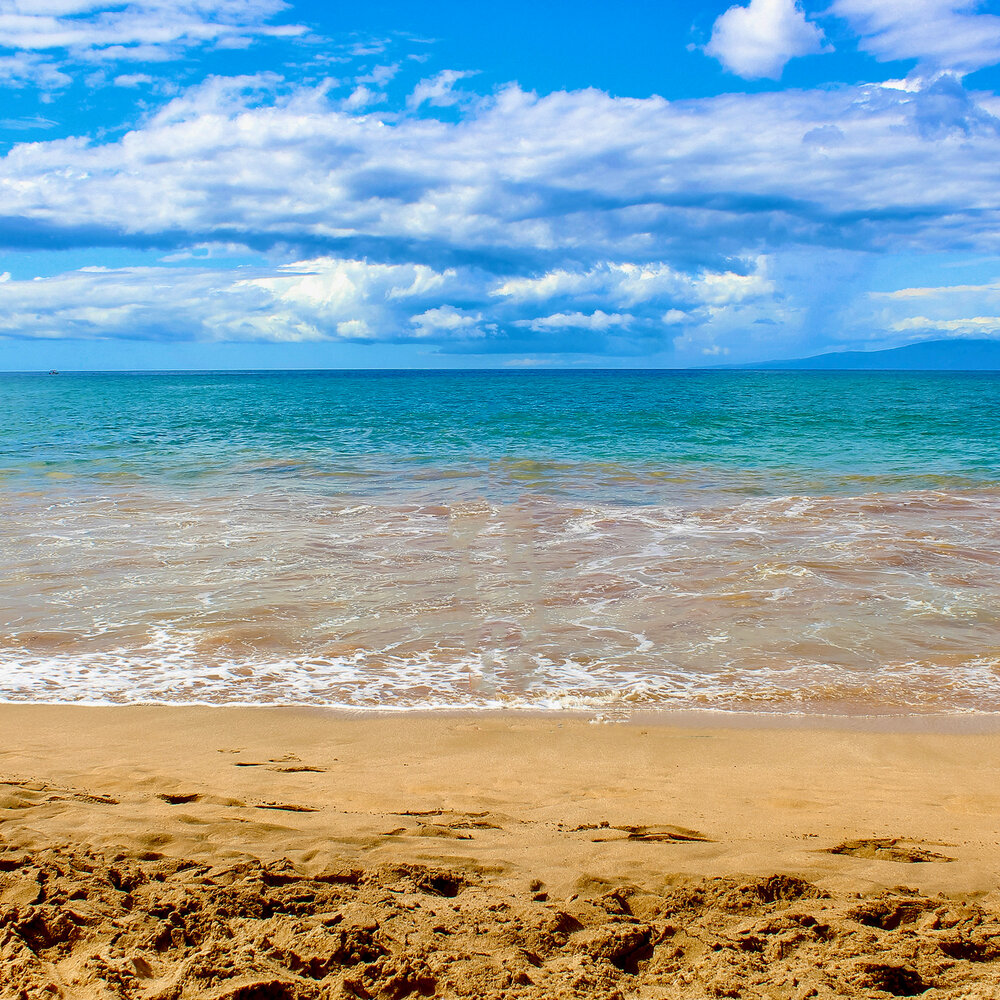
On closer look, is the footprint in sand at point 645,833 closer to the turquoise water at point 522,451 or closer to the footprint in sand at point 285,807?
the footprint in sand at point 285,807

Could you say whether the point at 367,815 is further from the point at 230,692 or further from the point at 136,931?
the point at 230,692

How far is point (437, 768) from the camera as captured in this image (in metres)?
5.02

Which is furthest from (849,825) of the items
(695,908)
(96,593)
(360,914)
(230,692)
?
(96,593)

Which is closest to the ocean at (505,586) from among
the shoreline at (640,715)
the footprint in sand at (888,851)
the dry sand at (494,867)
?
the shoreline at (640,715)

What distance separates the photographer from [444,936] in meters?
2.89

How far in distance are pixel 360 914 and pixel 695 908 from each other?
1.39m

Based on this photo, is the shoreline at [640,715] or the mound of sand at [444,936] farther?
the shoreline at [640,715]

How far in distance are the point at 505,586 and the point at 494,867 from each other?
6.16 m

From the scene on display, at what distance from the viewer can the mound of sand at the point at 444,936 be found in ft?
8.69

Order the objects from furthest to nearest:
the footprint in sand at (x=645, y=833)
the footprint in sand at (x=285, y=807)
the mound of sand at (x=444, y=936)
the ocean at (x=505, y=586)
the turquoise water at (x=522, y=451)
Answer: the turquoise water at (x=522, y=451), the ocean at (x=505, y=586), the footprint in sand at (x=285, y=807), the footprint in sand at (x=645, y=833), the mound of sand at (x=444, y=936)

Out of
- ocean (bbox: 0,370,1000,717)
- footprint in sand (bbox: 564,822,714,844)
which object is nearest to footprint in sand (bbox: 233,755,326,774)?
ocean (bbox: 0,370,1000,717)

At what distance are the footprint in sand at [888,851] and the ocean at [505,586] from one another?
2321mm

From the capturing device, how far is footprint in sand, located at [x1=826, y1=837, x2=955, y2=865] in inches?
144

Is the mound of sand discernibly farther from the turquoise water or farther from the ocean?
the turquoise water
